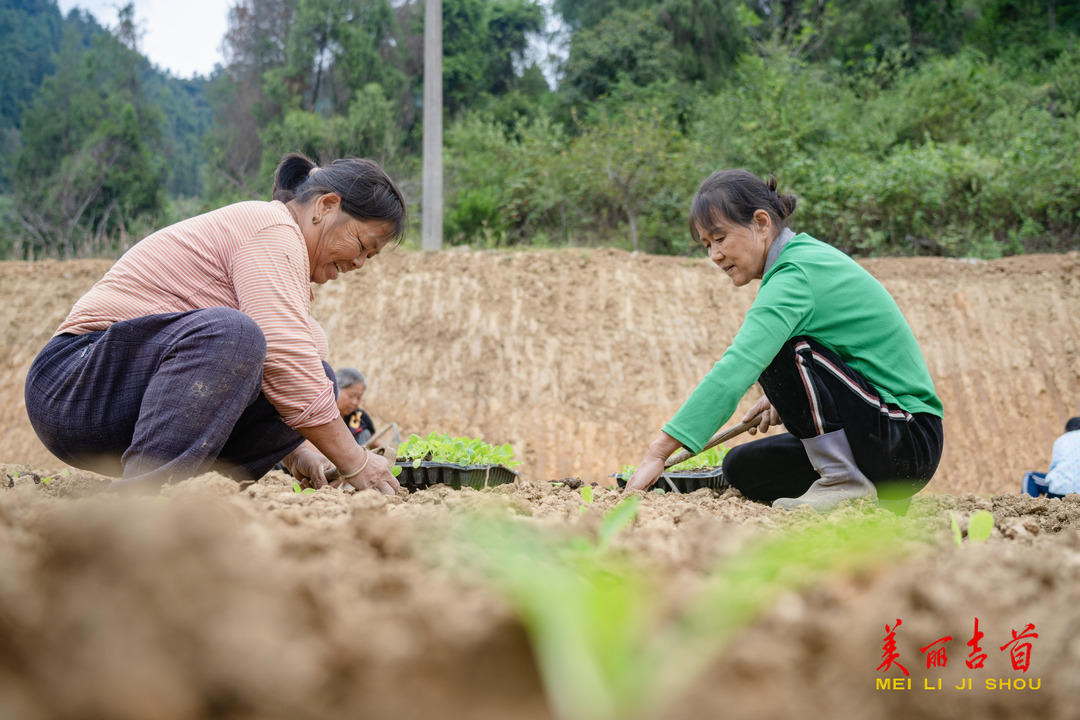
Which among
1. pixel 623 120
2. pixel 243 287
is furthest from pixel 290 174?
pixel 623 120

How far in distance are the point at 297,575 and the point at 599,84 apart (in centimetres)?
2010

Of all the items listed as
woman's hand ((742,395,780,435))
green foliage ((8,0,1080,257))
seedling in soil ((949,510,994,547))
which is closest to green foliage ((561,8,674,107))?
green foliage ((8,0,1080,257))

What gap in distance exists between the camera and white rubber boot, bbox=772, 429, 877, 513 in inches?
108

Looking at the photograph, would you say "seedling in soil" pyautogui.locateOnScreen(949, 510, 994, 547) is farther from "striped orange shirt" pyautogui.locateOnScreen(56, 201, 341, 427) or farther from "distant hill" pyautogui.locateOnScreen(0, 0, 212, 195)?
"distant hill" pyautogui.locateOnScreen(0, 0, 212, 195)

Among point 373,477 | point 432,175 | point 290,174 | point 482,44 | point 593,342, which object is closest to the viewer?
point 373,477

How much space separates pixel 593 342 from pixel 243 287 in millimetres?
7606

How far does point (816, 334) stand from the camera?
2.76 meters

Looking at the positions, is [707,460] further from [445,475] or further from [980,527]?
[980,527]

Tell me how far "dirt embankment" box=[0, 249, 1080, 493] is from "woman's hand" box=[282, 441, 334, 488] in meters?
5.57

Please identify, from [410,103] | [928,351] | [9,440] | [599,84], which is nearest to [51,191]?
[410,103]

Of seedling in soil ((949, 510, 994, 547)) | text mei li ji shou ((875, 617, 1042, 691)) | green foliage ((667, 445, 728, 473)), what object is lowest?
green foliage ((667, 445, 728, 473))

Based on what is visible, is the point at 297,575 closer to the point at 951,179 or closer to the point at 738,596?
the point at 738,596

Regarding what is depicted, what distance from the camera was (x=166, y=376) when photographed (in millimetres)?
2160

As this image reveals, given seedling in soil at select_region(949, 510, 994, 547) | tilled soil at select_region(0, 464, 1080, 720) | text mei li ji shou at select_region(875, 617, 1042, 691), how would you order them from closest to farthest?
1. tilled soil at select_region(0, 464, 1080, 720)
2. text mei li ji shou at select_region(875, 617, 1042, 691)
3. seedling in soil at select_region(949, 510, 994, 547)
